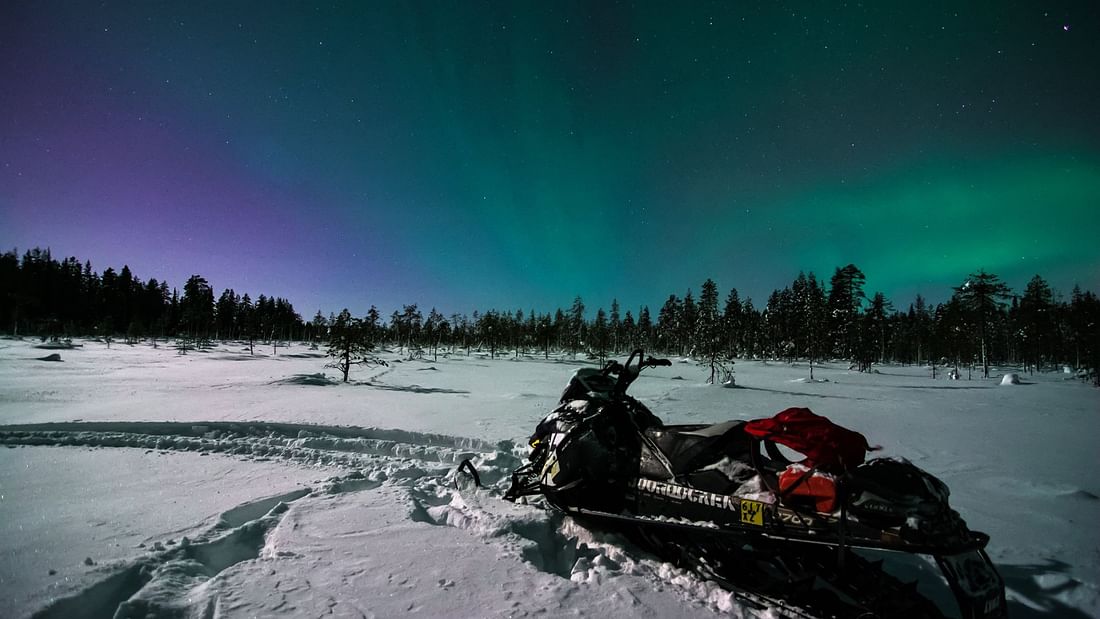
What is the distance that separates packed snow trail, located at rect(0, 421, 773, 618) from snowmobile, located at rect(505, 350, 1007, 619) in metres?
0.23

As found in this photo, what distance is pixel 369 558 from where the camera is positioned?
275cm

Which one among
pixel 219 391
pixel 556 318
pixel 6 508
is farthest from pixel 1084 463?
pixel 556 318

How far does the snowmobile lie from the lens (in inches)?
71.7

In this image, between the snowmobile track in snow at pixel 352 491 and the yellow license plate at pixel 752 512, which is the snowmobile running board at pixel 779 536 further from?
the snowmobile track in snow at pixel 352 491

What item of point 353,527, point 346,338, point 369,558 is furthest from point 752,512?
point 346,338

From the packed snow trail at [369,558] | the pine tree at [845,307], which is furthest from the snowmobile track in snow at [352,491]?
the pine tree at [845,307]

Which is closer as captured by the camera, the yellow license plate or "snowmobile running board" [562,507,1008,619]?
"snowmobile running board" [562,507,1008,619]

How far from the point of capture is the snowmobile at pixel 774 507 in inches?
71.7

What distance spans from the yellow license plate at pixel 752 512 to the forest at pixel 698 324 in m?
21.4

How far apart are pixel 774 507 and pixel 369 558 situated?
8.11 ft

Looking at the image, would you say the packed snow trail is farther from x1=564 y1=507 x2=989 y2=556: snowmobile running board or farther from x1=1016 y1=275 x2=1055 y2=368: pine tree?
x1=1016 y1=275 x2=1055 y2=368: pine tree

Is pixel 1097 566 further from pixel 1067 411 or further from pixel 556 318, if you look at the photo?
pixel 556 318

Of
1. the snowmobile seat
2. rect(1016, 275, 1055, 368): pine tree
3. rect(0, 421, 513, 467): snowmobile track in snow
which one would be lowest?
rect(0, 421, 513, 467): snowmobile track in snow

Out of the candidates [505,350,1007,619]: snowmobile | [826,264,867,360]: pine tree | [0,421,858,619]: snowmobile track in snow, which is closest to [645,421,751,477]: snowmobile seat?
[505,350,1007,619]: snowmobile
